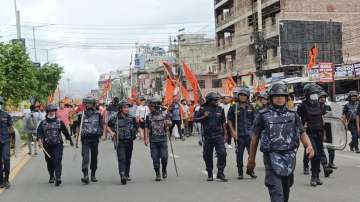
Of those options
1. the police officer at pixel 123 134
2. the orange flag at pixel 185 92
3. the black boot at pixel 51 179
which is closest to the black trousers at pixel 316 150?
the police officer at pixel 123 134

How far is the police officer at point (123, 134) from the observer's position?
12.2 metres

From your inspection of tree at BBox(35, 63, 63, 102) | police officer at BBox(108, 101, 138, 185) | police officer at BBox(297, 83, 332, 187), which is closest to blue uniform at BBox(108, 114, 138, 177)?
police officer at BBox(108, 101, 138, 185)

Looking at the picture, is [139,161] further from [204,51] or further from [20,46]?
[204,51]

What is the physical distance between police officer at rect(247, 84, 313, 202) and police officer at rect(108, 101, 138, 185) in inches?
210

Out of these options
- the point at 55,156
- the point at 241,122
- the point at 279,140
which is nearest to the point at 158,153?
the point at 241,122

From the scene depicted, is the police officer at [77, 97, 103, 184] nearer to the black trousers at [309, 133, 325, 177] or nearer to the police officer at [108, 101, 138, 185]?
the police officer at [108, 101, 138, 185]

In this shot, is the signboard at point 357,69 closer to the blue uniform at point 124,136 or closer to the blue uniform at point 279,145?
the blue uniform at point 124,136

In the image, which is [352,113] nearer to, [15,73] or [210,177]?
[210,177]

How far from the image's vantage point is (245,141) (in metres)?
12.4

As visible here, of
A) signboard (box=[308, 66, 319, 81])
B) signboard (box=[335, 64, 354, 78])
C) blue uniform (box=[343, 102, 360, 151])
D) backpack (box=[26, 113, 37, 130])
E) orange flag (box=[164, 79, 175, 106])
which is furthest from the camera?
signboard (box=[335, 64, 354, 78])

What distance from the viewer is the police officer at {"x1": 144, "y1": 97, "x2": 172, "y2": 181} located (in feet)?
41.0

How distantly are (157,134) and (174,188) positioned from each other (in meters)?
1.62

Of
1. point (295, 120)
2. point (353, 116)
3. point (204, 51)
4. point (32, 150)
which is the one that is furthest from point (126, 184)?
point (204, 51)

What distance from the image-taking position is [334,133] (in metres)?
12.1
